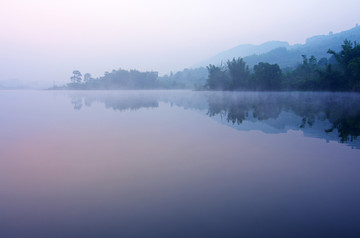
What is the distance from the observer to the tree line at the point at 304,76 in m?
45.1

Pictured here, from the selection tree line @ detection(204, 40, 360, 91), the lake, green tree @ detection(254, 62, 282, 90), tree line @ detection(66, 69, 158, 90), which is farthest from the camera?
tree line @ detection(66, 69, 158, 90)

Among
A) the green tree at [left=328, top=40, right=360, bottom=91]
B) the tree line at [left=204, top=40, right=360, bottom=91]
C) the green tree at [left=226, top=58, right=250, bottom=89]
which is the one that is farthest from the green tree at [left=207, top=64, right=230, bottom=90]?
the green tree at [left=328, top=40, right=360, bottom=91]

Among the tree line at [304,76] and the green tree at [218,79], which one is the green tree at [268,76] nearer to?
the tree line at [304,76]

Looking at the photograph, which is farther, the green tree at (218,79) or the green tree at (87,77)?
the green tree at (87,77)

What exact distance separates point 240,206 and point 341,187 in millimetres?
2972

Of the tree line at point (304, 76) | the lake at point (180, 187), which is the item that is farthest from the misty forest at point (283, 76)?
the lake at point (180, 187)

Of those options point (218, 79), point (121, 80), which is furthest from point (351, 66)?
point (121, 80)

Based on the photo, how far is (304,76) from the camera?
6112cm

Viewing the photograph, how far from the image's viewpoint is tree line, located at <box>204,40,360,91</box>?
148ft

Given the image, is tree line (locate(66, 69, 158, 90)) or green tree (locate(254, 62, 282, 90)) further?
tree line (locate(66, 69, 158, 90))

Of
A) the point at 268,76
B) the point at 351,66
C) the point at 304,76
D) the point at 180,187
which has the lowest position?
the point at 180,187

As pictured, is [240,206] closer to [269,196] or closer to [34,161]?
[269,196]

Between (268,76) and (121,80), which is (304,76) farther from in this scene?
(121,80)

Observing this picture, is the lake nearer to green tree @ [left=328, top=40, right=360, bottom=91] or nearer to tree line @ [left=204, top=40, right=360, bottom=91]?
green tree @ [left=328, top=40, right=360, bottom=91]
